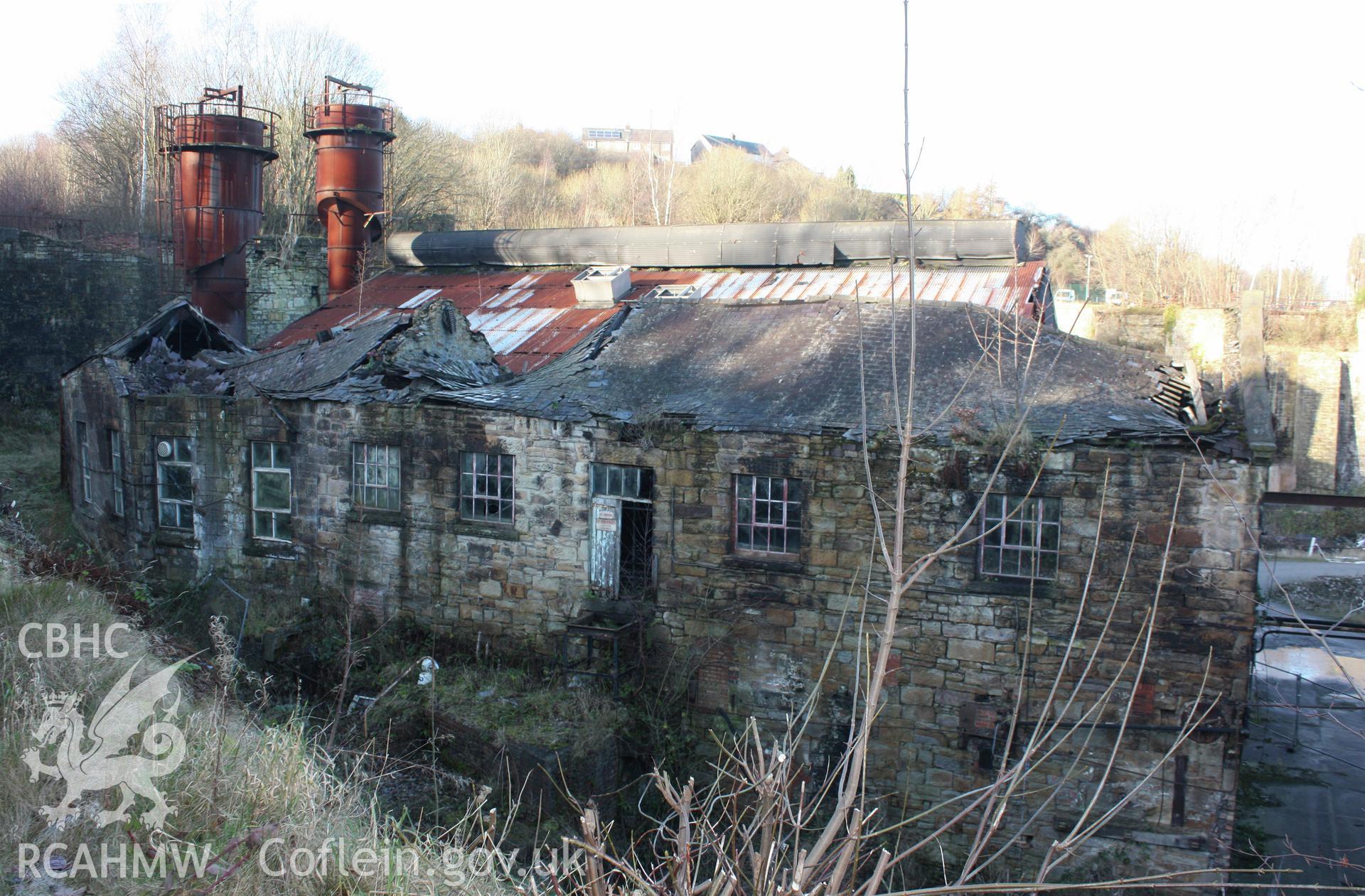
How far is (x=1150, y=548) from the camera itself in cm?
851

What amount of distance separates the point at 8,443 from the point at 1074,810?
22.6m

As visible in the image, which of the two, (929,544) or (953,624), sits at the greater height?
(929,544)

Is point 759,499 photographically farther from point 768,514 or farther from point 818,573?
point 818,573

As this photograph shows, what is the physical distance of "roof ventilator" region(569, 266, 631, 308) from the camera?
15.1m

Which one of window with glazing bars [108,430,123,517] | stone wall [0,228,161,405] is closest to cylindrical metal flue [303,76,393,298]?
window with glazing bars [108,430,123,517]

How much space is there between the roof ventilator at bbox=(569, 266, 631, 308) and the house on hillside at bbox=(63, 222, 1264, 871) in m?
0.28

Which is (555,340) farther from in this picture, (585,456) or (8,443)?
(8,443)

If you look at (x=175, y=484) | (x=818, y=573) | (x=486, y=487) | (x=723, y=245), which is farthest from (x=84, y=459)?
(x=818, y=573)

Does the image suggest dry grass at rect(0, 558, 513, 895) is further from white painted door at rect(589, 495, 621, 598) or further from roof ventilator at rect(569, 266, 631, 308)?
roof ventilator at rect(569, 266, 631, 308)

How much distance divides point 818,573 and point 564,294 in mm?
8524

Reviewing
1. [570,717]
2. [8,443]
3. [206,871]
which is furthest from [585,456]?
[8,443]

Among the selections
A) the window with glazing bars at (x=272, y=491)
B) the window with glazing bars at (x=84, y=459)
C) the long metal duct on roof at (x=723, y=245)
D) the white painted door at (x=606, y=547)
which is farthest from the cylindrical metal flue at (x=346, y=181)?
the white painted door at (x=606, y=547)

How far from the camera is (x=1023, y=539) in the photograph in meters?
8.91

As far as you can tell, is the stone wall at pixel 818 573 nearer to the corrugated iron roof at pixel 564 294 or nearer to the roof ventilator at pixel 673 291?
the corrugated iron roof at pixel 564 294
